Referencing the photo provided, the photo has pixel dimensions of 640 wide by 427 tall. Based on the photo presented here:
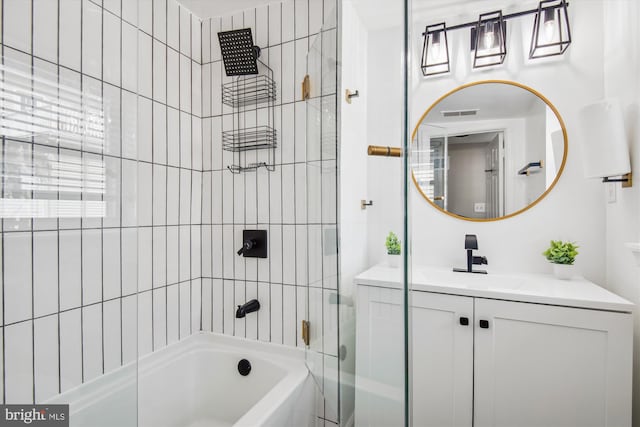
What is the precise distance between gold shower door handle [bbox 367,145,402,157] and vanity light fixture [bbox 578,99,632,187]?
40.6 inches

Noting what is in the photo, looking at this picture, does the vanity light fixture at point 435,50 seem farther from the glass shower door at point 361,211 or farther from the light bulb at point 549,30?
the glass shower door at point 361,211

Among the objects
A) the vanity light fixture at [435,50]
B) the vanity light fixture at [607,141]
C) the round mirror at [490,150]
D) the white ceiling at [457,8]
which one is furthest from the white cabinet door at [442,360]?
the white ceiling at [457,8]

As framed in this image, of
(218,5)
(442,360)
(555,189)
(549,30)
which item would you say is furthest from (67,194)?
(549,30)

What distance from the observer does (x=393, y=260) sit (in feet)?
1.94

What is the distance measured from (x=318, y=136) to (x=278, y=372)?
1053 mm

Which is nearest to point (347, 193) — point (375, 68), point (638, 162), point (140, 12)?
point (375, 68)

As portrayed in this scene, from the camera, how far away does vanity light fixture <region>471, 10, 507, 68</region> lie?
145 cm

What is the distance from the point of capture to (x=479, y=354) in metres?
1.14

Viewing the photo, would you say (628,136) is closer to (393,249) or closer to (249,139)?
(393,249)

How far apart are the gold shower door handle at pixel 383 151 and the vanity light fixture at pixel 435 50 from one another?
1.20 metres

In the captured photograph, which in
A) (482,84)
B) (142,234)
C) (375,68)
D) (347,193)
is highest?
(482,84)

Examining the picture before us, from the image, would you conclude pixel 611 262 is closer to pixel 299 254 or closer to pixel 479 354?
pixel 479 354

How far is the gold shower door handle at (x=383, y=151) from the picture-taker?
0.61 meters

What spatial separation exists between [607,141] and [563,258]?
50 centimetres
